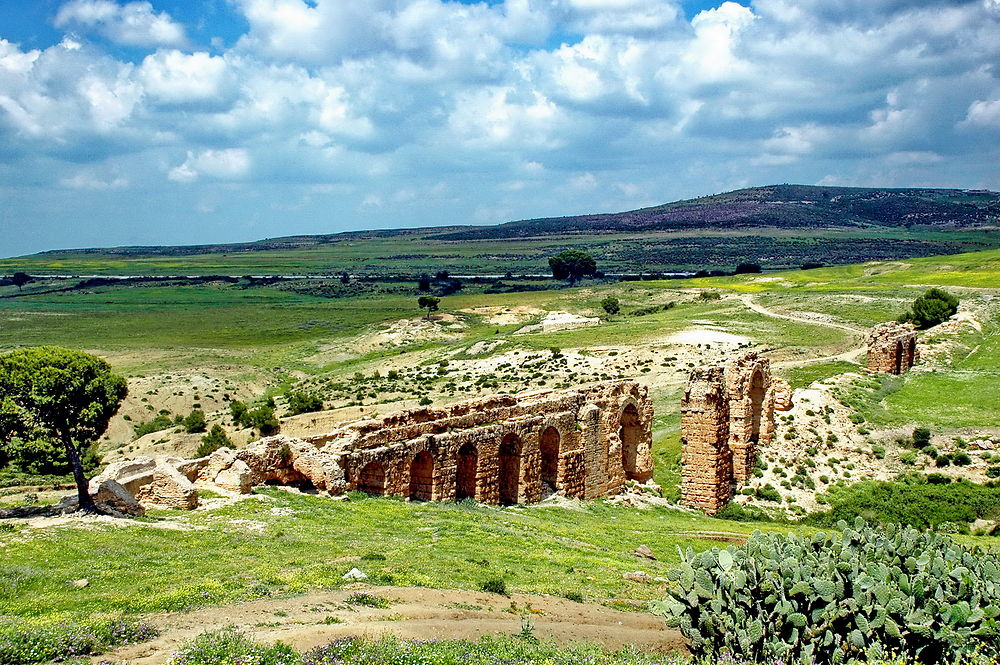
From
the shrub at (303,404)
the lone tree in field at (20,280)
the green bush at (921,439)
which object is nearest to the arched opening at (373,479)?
the green bush at (921,439)

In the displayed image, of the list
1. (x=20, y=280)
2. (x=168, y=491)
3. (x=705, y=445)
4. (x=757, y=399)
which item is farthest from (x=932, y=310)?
(x=20, y=280)

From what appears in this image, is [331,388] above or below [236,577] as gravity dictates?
below

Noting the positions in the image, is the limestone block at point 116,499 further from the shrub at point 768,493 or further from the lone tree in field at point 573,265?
the lone tree in field at point 573,265

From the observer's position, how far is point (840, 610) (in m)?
10.2

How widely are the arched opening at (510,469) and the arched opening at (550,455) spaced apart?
123cm

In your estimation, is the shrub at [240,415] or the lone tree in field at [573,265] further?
the lone tree in field at [573,265]

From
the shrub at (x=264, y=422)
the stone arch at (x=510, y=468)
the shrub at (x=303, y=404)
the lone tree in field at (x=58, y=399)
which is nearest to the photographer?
the lone tree in field at (x=58, y=399)

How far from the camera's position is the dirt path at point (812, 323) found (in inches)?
1849

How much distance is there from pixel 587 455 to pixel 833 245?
532 feet

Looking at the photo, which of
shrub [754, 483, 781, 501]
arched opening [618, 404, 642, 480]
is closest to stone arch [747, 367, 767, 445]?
shrub [754, 483, 781, 501]

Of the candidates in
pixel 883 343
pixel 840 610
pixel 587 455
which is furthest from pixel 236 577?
pixel 883 343

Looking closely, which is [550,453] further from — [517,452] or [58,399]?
[58,399]

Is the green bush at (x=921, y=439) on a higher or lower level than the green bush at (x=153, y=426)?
higher

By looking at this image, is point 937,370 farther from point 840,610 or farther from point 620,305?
point 620,305
